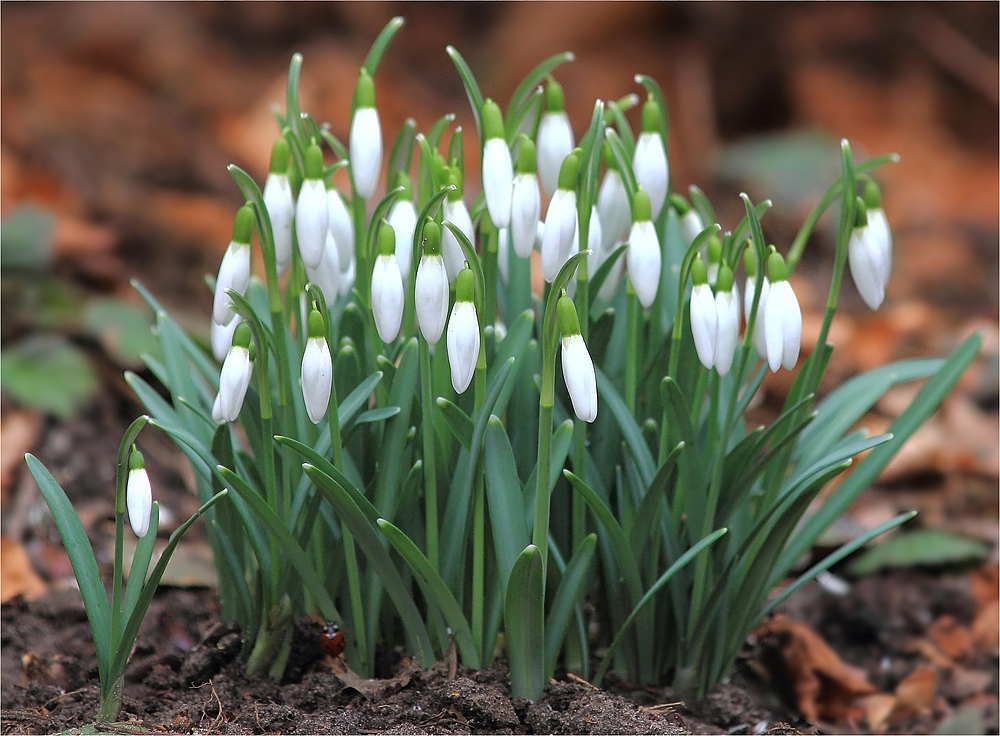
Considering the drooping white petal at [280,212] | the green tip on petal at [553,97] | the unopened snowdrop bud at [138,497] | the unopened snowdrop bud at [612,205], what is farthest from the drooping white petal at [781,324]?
the unopened snowdrop bud at [138,497]

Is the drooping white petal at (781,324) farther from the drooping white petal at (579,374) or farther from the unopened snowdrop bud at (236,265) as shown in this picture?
the unopened snowdrop bud at (236,265)

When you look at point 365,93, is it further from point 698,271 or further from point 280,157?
point 698,271

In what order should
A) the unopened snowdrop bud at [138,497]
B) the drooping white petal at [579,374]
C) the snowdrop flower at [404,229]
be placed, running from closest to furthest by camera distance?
the drooping white petal at [579,374] → the unopened snowdrop bud at [138,497] → the snowdrop flower at [404,229]

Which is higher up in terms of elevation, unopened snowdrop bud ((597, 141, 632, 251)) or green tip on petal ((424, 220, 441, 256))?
unopened snowdrop bud ((597, 141, 632, 251))

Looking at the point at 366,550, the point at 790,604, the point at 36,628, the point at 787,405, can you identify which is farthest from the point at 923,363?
the point at 36,628

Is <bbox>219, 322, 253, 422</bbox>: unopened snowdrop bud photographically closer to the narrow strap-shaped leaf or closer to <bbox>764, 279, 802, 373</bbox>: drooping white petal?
the narrow strap-shaped leaf

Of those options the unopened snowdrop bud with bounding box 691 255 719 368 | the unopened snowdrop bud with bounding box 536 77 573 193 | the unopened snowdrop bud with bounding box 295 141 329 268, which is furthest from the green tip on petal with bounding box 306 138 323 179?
the unopened snowdrop bud with bounding box 691 255 719 368
